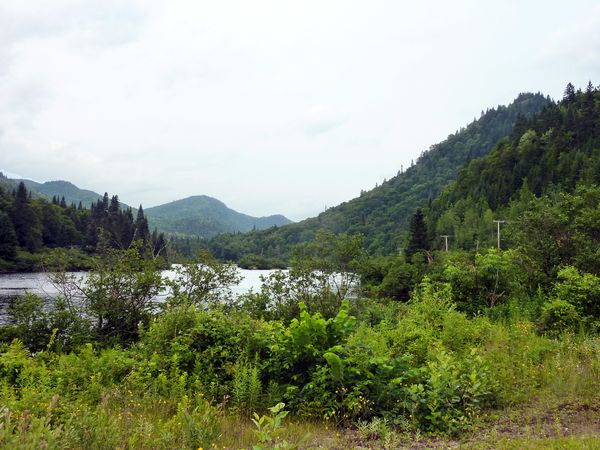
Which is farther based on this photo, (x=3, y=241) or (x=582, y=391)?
(x=3, y=241)

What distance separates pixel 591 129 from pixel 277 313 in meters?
96.2

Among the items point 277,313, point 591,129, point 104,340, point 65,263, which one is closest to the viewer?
point 104,340

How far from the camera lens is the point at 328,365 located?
5531mm

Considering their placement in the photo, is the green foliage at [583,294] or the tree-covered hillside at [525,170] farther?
the tree-covered hillside at [525,170]

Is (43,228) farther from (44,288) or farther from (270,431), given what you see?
(270,431)

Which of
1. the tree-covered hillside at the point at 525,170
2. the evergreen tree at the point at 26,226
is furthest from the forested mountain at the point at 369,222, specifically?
the evergreen tree at the point at 26,226

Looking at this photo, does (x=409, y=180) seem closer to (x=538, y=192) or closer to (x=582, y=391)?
(x=538, y=192)

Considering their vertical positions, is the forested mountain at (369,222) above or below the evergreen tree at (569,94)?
below

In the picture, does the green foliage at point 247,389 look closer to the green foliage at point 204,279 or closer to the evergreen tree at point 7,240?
the green foliage at point 204,279

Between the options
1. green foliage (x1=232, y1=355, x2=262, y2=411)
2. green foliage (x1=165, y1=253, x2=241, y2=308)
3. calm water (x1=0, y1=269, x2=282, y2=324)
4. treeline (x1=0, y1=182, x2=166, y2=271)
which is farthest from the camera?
treeline (x1=0, y1=182, x2=166, y2=271)

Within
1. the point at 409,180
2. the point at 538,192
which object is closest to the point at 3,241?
the point at 538,192

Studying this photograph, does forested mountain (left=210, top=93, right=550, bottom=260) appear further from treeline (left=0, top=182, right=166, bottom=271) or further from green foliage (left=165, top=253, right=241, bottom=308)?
green foliage (left=165, top=253, right=241, bottom=308)

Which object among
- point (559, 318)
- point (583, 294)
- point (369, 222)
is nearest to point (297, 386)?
point (559, 318)

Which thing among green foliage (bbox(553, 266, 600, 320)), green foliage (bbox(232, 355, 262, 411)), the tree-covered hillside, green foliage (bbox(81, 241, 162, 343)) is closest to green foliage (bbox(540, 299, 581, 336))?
green foliage (bbox(553, 266, 600, 320))
